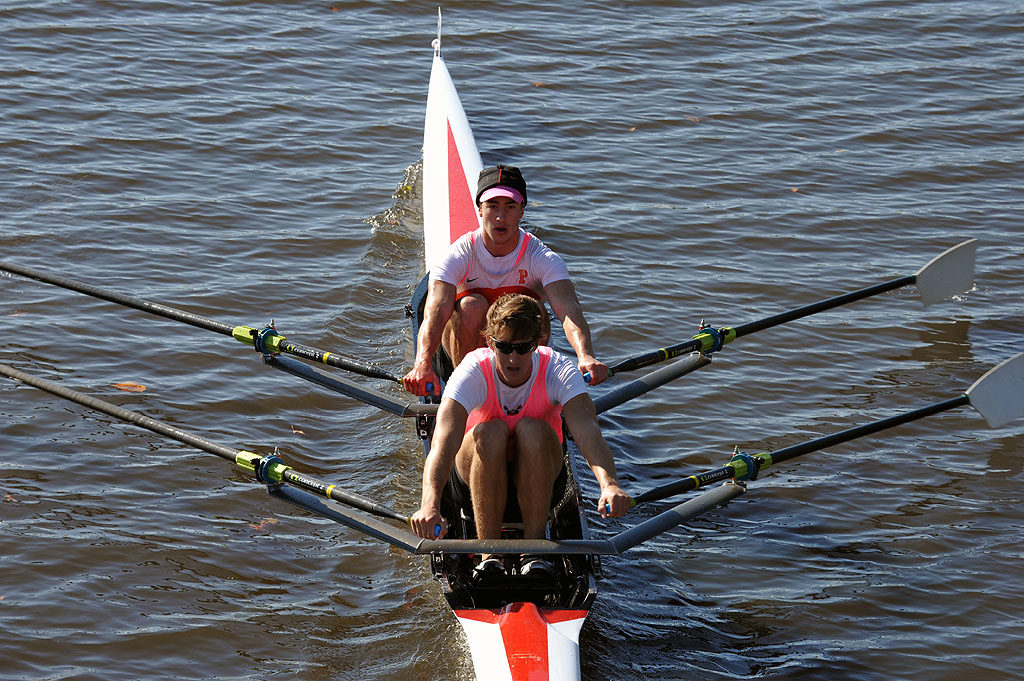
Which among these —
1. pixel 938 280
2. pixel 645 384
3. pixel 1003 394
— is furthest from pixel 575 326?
pixel 938 280

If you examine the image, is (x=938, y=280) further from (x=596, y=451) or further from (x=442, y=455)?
(x=442, y=455)

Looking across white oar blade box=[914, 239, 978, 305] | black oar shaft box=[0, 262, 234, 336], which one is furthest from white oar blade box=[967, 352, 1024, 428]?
black oar shaft box=[0, 262, 234, 336]

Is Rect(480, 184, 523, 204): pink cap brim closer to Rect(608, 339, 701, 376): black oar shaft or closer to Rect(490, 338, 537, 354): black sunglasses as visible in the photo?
Rect(608, 339, 701, 376): black oar shaft

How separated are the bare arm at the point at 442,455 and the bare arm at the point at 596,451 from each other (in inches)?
19.3

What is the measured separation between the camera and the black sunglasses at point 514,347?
15.4 feet

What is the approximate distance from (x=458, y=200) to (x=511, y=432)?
3557 mm

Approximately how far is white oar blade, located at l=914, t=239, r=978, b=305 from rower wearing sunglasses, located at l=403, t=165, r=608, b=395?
336cm

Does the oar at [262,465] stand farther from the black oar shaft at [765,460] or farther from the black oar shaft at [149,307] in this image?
the black oar shaft at [765,460]

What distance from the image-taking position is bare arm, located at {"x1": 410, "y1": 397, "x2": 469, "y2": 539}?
4602mm

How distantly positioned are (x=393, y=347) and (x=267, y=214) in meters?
2.31

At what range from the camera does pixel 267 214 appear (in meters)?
9.20

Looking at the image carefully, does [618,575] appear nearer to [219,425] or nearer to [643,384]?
[643,384]

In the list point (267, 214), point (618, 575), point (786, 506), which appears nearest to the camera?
point (618, 575)

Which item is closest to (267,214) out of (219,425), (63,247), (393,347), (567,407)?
(63,247)
